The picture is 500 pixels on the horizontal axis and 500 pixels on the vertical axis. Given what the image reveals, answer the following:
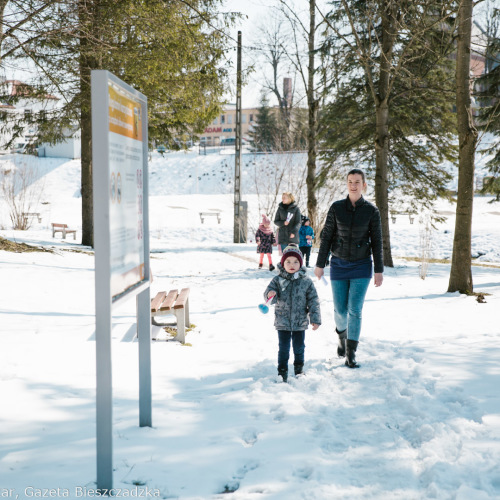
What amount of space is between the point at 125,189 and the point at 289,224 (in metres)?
8.52

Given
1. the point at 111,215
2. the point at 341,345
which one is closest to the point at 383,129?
the point at 341,345

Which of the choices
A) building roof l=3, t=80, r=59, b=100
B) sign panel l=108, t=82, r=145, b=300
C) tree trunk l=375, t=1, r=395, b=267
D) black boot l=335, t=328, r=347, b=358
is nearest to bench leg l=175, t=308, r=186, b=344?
black boot l=335, t=328, r=347, b=358

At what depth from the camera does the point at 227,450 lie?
3633mm

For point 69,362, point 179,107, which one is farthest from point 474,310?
point 179,107

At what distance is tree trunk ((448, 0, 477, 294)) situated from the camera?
390 inches

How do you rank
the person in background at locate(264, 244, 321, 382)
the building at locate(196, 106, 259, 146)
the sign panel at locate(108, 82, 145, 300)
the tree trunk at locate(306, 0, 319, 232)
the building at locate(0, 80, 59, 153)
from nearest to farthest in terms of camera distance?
the sign panel at locate(108, 82, 145, 300)
the person in background at locate(264, 244, 321, 382)
the building at locate(0, 80, 59, 153)
the tree trunk at locate(306, 0, 319, 232)
the building at locate(196, 106, 259, 146)

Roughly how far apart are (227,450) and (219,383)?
4.93ft

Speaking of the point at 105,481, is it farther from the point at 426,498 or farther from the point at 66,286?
the point at 66,286

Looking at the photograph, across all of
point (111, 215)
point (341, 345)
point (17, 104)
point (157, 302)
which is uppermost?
point (17, 104)

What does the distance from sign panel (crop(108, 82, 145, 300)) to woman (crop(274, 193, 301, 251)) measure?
7.87m

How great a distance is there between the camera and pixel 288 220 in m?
11.5

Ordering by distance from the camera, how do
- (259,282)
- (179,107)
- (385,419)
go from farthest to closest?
(179,107) → (259,282) → (385,419)

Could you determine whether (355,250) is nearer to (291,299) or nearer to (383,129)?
(291,299)

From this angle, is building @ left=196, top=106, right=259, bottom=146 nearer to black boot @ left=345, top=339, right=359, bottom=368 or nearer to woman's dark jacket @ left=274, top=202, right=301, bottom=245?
woman's dark jacket @ left=274, top=202, right=301, bottom=245
